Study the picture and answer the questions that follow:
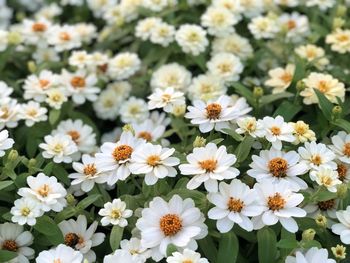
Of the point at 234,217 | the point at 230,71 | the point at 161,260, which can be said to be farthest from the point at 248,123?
the point at 230,71

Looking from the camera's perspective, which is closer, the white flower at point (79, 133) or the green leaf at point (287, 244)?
the green leaf at point (287, 244)

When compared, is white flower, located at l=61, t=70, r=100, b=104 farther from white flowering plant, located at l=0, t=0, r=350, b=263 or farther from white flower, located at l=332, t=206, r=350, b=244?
white flower, located at l=332, t=206, r=350, b=244

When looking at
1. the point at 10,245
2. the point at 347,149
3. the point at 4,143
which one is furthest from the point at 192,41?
the point at 10,245

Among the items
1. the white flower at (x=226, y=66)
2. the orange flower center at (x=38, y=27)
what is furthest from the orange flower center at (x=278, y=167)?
the orange flower center at (x=38, y=27)

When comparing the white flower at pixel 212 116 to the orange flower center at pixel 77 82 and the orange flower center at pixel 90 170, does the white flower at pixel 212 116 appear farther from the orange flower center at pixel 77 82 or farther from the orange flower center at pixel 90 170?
the orange flower center at pixel 77 82

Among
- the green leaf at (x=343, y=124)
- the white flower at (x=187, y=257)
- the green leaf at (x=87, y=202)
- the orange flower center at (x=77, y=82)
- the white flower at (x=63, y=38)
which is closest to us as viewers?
the white flower at (x=187, y=257)

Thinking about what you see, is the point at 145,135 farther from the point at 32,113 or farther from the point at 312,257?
the point at 312,257

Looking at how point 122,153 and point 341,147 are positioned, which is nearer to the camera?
point 122,153
